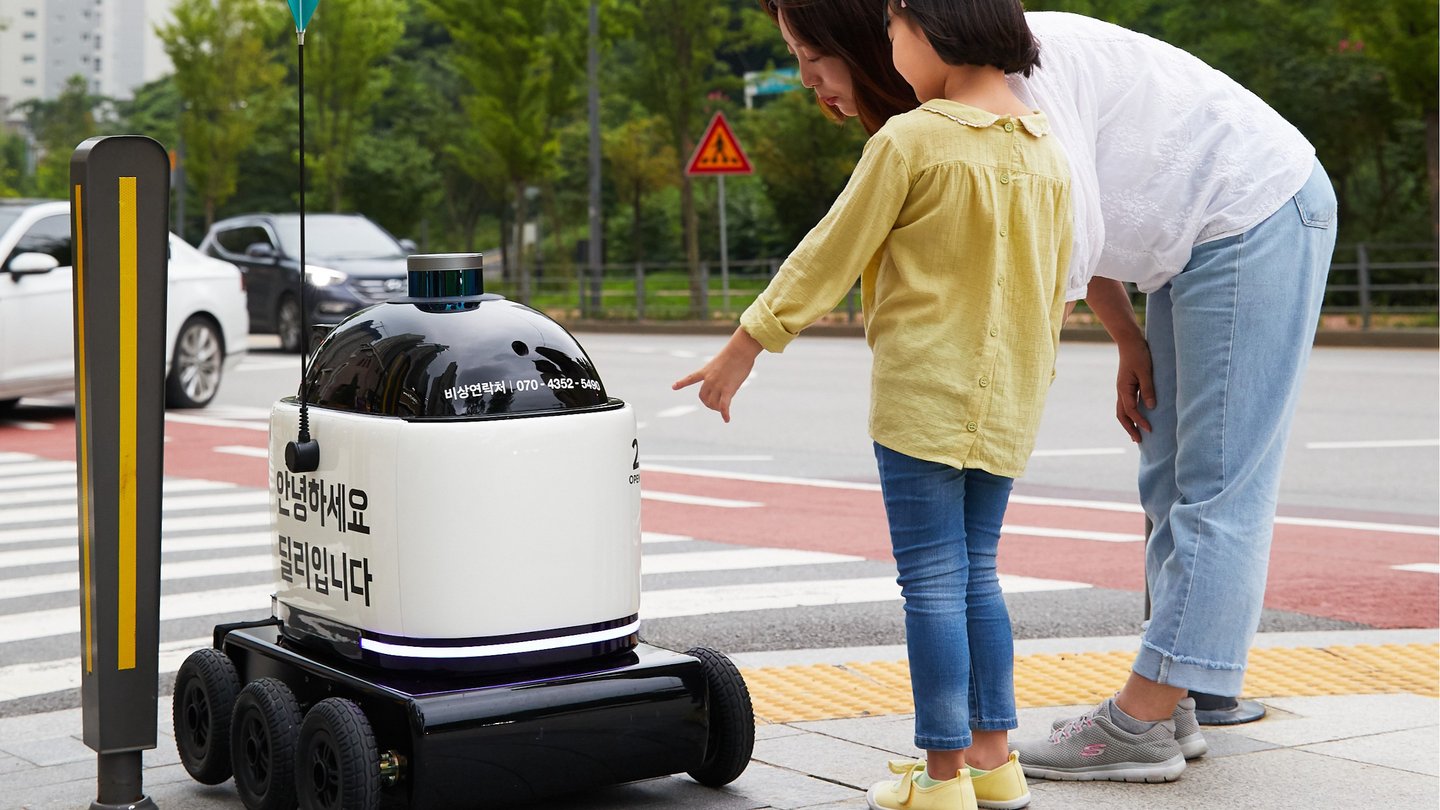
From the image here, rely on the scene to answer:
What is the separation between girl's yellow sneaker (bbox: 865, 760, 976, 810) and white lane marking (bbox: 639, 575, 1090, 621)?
229 cm

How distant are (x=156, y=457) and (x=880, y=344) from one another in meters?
1.25

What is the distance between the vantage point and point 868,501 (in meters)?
8.23

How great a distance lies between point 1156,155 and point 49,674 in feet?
10.7

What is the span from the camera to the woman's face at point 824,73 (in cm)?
314

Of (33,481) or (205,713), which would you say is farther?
(33,481)

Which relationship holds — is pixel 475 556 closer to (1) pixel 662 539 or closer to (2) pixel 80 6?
(1) pixel 662 539

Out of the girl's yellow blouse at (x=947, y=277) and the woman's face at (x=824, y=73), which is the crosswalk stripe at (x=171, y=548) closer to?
the woman's face at (x=824, y=73)

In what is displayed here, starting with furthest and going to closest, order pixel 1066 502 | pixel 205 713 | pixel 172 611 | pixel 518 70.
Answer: pixel 518 70
pixel 1066 502
pixel 172 611
pixel 205 713

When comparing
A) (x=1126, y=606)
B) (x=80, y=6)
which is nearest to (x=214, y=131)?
(x=1126, y=606)

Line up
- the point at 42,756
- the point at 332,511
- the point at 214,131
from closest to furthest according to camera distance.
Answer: the point at 332,511, the point at 42,756, the point at 214,131

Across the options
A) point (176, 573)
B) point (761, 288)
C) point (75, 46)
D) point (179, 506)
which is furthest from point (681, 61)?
point (75, 46)

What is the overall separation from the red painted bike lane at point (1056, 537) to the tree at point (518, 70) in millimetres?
22693

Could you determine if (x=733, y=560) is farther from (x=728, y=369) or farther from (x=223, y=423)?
(x=223, y=423)

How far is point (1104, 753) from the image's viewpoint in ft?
11.0
